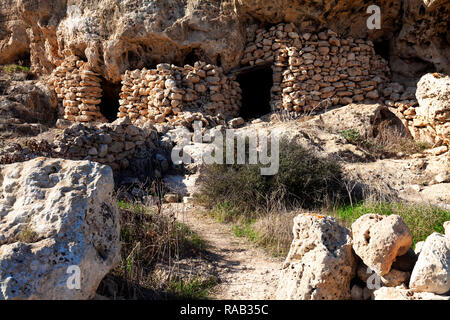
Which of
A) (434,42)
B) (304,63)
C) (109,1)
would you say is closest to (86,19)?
(109,1)

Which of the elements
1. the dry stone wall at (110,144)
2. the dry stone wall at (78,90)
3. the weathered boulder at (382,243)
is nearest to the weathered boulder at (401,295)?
the weathered boulder at (382,243)

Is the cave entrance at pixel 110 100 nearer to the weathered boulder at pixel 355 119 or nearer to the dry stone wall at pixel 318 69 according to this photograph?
the dry stone wall at pixel 318 69

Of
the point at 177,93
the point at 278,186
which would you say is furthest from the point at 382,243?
the point at 177,93

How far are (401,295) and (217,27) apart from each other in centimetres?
793

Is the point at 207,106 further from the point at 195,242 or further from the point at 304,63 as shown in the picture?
the point at 195,242

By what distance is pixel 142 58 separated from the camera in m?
9.34

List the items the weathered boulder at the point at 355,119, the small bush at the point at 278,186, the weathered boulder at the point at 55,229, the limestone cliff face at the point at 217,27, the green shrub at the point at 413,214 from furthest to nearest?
the limestone cliff face at the point at 217,27
the weathered boulder at the point at 355,119
the small bush at the point at 278,186
the green shrub at the point at 413,214
the weathered boulder at the point at 55,229

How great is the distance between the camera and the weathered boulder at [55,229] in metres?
2.00

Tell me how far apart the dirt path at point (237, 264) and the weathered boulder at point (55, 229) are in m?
1.10

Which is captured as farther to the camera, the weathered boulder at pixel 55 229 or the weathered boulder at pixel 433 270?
the weathered boulder at pixel 433 270

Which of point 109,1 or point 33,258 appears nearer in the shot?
point 33,258

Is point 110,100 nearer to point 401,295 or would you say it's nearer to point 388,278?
point 388,278

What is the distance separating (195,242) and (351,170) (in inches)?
120

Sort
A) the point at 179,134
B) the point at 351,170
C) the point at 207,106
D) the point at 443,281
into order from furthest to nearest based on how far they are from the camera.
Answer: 1. the point at 207,106
2. the point at 179,134
3. the point at 351,170
4. the point at 443,281
